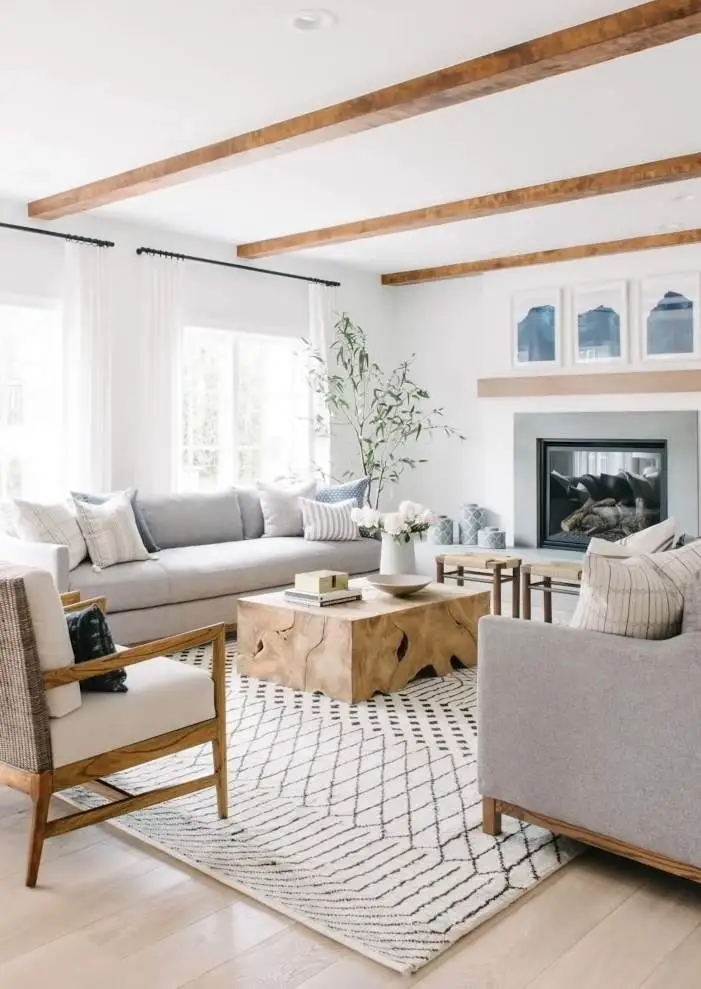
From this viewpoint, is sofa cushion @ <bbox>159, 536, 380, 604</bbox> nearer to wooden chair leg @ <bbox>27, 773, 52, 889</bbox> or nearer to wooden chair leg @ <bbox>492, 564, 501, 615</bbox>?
wooden chair leg @ <bbox>492, 564, 501, 615</bbox>

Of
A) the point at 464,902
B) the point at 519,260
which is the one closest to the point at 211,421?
the point at 519,260

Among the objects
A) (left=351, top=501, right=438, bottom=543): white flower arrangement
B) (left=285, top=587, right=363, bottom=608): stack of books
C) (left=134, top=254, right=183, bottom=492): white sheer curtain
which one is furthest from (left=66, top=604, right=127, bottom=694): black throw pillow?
(left=134, top=254, right=183, bottom=492): white sheer curtain

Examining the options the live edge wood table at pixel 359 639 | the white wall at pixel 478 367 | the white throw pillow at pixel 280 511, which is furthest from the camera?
the white wall at pixel 478 367

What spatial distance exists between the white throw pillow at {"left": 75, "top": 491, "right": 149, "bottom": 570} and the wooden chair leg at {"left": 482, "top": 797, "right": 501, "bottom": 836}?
2876 millimetres

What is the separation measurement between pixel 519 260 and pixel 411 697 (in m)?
4.45

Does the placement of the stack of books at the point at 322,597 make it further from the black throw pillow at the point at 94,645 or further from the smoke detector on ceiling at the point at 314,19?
the smoke detector on ceiling at the point at 314,19

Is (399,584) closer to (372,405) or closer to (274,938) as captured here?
(274,938)

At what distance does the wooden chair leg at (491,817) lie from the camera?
2.74 meters

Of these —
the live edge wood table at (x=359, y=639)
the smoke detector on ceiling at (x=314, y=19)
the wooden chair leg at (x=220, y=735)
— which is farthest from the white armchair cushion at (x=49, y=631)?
the smoke detector on ceiling at (x=314, y=19)

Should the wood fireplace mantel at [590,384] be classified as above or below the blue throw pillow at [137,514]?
above

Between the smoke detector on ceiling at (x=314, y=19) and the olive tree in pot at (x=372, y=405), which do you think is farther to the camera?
the olive tree in pot at (x=372, y=405)

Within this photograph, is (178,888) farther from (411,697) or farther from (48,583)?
(411,697)

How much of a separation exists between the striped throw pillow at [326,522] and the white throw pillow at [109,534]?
128cm

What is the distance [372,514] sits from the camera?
15.9 ft
